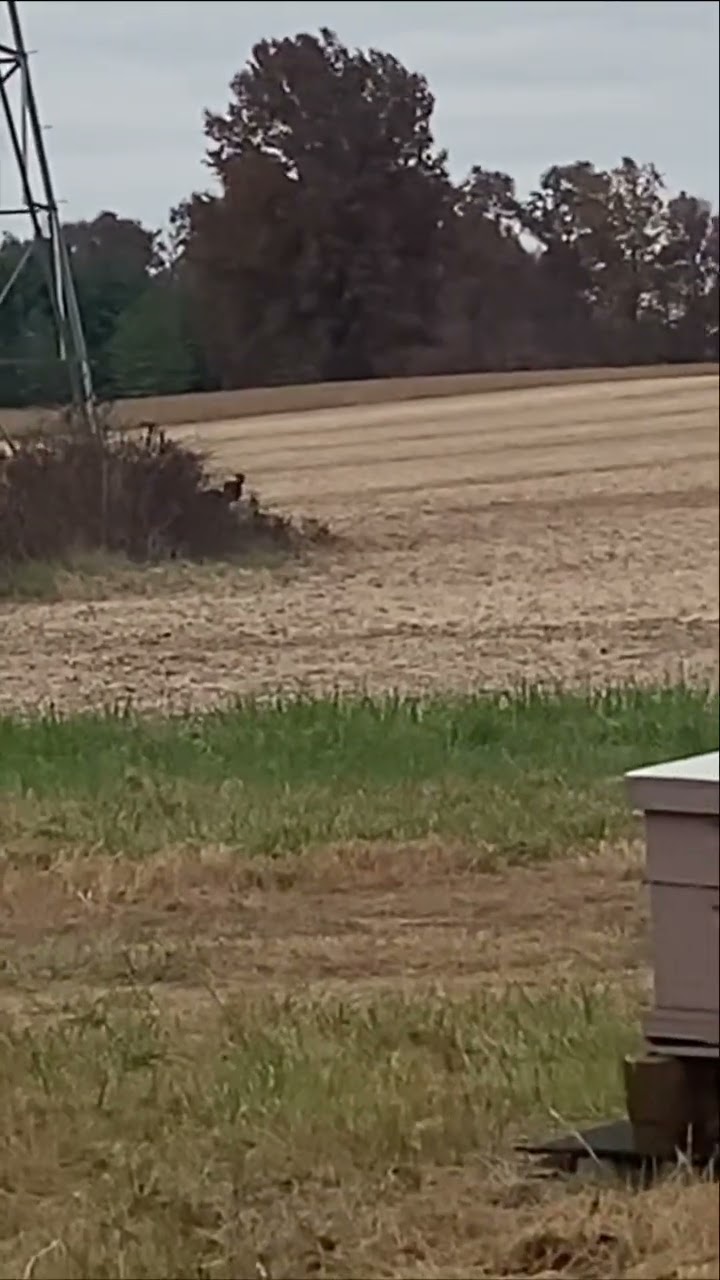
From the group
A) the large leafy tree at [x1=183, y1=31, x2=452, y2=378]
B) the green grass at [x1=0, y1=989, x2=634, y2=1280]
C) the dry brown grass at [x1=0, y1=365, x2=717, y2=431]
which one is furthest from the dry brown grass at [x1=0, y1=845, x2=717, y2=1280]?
the large leafy tree at [x1=183, y1=31, x2=452, y2=378]

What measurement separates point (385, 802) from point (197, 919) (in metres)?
1.08

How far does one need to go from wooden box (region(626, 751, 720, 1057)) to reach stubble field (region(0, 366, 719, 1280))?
21 centimetres

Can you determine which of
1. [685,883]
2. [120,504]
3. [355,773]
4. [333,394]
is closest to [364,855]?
[355,773]

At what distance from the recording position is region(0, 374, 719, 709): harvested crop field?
361 inches

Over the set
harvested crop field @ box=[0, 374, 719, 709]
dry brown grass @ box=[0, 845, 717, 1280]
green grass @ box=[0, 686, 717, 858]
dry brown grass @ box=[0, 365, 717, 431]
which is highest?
dry brown grass @ box=[0, 365, 717, 431]

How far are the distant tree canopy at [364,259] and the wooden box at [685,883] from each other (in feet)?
2.16

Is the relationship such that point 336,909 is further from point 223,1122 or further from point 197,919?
point 223,1122

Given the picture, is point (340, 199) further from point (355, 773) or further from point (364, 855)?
point (355, 773)

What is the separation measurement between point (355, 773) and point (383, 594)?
3.13 m

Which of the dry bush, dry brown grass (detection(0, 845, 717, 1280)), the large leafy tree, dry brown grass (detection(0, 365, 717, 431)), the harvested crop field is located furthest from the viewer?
the harvested crop field

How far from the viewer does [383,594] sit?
11.6m

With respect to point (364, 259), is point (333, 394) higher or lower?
lower

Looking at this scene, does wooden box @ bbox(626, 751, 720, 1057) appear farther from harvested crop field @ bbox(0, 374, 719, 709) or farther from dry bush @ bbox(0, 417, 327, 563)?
dry bush @ bbox(0, 417, 327, 563)

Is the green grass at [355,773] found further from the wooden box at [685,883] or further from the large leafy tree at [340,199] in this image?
the wooden box at [685,883]
